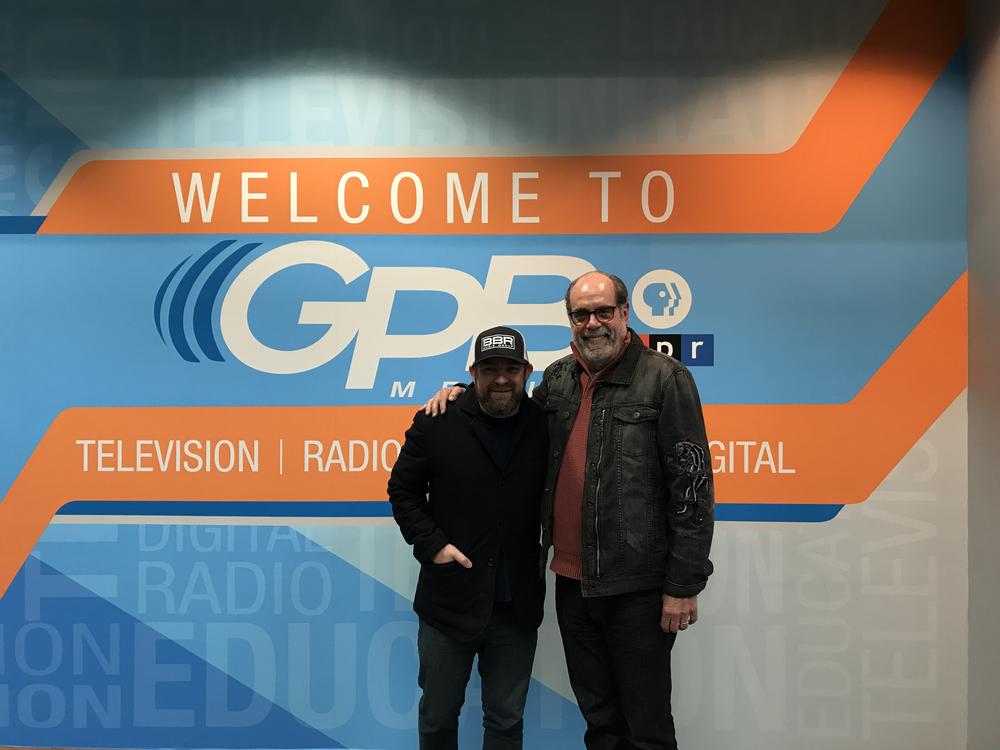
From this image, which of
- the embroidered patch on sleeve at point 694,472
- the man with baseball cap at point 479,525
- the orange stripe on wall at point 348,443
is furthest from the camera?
the orange stripe on wall at point 348,443

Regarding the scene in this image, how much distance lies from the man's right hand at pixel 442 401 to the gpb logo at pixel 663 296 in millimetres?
893

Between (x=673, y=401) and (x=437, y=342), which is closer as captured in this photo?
(x=673, y=401)

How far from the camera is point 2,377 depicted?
2.55 meters

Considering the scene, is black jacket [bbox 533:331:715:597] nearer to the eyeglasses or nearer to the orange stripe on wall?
the eyeglasses

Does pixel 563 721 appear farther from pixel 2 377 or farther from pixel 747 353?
Answer: pixel 2 377

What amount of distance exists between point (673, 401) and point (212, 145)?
2.05 metres

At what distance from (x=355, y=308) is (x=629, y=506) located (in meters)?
1.34

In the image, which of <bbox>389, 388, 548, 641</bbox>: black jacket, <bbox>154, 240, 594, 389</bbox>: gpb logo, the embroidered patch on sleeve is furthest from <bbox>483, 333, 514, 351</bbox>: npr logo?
<bbox>154, 240, 594, 389</bbox>: gpb logo

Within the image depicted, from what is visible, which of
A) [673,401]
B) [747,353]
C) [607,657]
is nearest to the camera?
[673,401]

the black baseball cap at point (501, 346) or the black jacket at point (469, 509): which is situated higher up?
the black baseball cap at point (501, 346)

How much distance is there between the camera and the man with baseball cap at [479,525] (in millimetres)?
1844

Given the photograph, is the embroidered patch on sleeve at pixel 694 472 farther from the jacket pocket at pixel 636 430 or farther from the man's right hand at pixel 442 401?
the man's right hand at pixel 442 401

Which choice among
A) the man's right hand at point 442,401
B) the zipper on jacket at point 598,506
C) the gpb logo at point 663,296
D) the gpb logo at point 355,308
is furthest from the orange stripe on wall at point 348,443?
the zipper on jacket at point 598,506

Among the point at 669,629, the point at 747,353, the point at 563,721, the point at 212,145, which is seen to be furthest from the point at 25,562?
the point at 747,353
